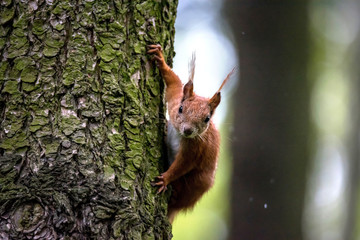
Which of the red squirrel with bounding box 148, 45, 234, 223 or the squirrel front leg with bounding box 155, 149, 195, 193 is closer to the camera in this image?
the squirrel front leg with bounding box 155, 149, 195, 193

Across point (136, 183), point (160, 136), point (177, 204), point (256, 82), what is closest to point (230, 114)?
point (256, 82)

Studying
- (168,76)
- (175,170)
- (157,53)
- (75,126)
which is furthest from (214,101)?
(75,126)

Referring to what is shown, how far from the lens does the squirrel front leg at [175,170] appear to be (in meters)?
2.63

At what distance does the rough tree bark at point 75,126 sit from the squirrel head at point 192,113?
70 centimetres

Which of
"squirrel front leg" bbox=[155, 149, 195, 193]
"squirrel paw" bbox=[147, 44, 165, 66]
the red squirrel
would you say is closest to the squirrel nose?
the red squirrel

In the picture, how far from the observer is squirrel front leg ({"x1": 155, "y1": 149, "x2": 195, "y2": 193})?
263 centimetres

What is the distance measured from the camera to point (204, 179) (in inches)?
139

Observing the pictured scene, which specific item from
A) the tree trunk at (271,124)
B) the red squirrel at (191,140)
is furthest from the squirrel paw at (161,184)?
the tree trunk at (271,124)

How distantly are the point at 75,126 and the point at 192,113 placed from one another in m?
1.31

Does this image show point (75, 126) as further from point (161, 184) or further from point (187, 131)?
point (187, 131)

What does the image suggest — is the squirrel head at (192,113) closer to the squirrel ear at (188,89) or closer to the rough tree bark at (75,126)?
the squirrel ear at (188,89)

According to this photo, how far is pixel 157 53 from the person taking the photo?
273cm

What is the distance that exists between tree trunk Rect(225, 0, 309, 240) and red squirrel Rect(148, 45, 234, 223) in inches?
77.5

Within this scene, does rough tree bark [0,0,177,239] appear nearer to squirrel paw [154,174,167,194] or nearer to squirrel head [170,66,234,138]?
squirrel paw [154,174,167,194]
